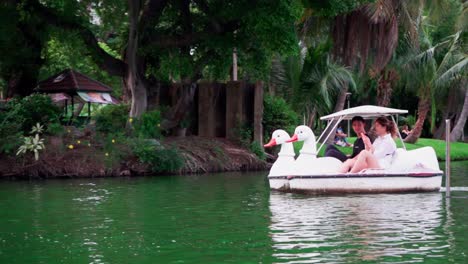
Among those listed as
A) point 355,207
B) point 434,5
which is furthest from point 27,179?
point 434,5

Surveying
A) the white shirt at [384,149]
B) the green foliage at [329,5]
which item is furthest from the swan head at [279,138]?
the green foliage at [329,5]

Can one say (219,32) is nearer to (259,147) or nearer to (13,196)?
(259,147)

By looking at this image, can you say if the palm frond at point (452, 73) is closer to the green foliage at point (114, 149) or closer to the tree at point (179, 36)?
the tree at point (179, 36)

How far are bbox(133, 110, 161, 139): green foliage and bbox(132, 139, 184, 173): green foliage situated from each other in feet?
4.45

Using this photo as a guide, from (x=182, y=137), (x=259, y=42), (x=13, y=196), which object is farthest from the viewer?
(x=182, y=137)

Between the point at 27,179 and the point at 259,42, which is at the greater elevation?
the point at 259,42

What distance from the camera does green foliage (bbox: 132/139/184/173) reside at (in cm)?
2683

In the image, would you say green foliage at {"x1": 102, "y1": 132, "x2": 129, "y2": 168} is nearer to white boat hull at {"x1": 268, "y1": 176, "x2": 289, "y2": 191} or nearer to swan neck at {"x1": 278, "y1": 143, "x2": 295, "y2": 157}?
swan neck at {"x1": 278, "y1": 143, "x2": 295, "y2": 157}

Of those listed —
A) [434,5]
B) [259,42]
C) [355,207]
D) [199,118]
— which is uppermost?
[434,5]

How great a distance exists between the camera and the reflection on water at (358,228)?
10922mm

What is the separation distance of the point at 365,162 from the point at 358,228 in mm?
6439

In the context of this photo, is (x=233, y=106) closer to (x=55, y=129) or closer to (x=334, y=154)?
(x=55, y=129)

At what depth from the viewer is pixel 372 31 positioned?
120ft

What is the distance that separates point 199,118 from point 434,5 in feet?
37.9
